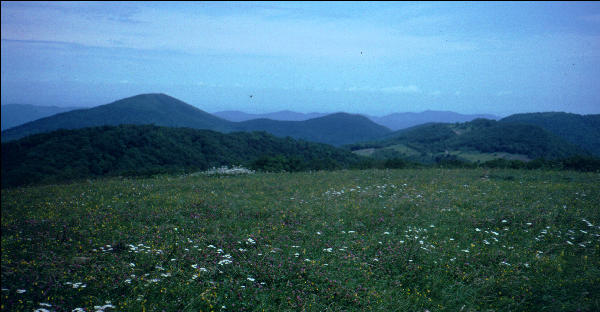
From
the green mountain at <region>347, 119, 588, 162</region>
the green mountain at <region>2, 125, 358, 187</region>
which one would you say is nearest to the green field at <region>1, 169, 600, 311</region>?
the green mountain at <region>347, 119, 588, 162</region>

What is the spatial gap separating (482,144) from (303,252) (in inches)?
3095

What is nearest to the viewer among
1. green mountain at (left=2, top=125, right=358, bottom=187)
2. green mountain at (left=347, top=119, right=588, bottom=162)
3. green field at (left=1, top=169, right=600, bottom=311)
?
green field at (left=1, top=169, right=600, bottom=311)

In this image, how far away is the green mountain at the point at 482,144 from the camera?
5519 centimetres

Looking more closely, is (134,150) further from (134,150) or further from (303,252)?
(303,252)

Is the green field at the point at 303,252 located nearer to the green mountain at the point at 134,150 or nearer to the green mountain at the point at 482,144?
the green mountain at the point at 482,144

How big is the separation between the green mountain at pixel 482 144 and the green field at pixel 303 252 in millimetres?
19621

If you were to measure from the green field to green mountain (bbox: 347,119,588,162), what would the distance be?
64.4ft

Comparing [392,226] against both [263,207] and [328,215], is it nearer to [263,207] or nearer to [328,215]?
[328,215]

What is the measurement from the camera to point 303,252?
28.1 feet

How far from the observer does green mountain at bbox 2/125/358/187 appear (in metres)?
52.1

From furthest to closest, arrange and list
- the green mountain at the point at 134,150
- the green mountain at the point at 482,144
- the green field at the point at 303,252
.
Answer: the green mountain at the point at 482,144, the green mountain at the point at 134,150, the green field at the point at 303,252

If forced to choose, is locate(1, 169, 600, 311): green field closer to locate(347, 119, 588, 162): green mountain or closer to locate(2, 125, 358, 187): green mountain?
locate(347, 119, 588, 162): green mountain

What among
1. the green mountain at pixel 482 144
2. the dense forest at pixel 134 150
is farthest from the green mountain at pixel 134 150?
the green mountain at pixel 482 144

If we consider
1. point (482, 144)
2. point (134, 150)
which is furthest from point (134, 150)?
point (482, 144)
